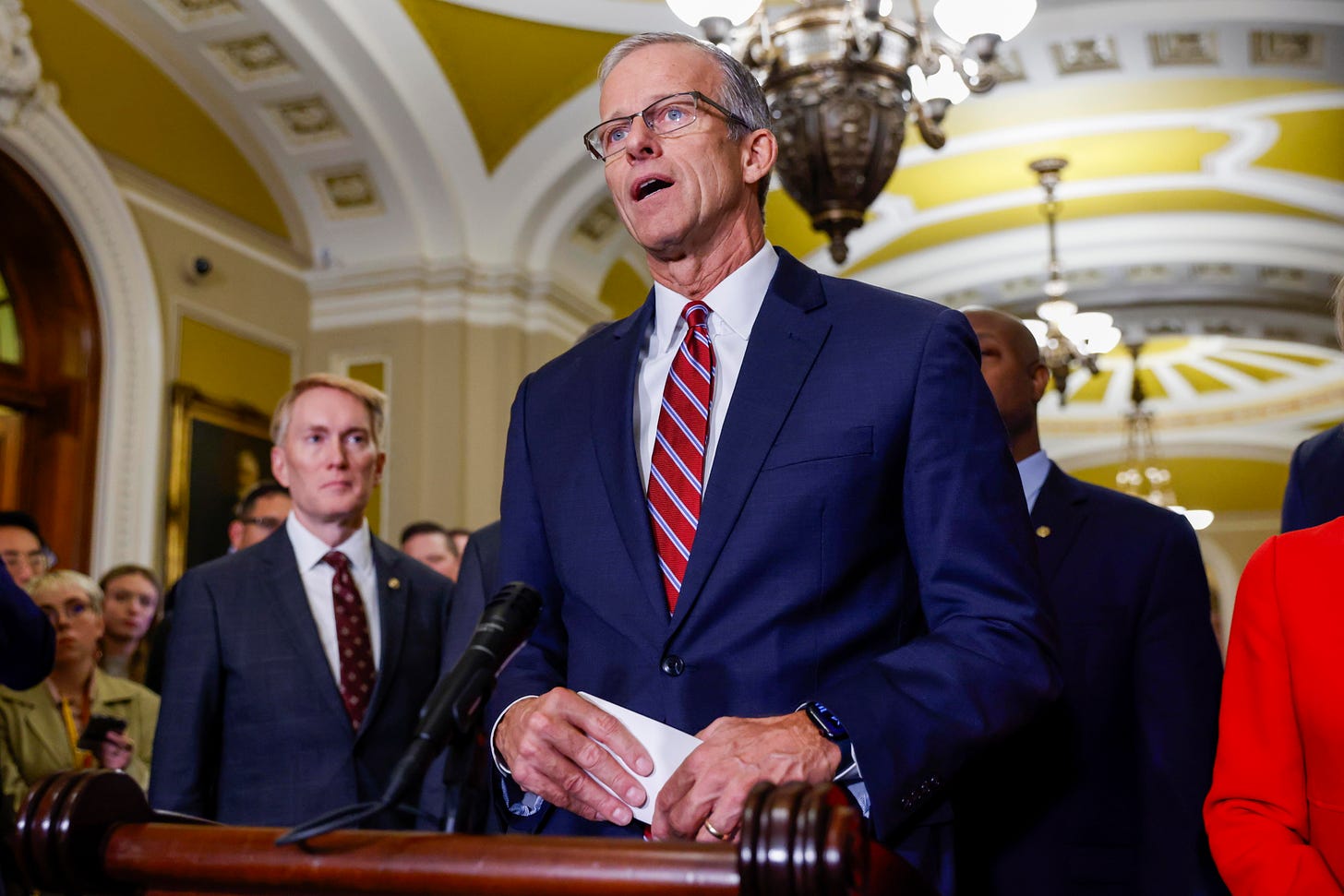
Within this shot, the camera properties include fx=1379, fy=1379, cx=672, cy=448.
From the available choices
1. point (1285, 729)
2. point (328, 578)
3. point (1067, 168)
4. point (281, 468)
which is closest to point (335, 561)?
point (328, 578)

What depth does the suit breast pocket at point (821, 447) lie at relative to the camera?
152cm

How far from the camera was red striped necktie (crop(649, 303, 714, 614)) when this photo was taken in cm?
158

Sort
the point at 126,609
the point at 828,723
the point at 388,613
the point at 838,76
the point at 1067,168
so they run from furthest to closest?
the point at 1067,168, the point at 126,609, the point at 838,76, the point at 388,613, the point at 828,723

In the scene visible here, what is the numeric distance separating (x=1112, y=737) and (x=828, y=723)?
115 centimetres

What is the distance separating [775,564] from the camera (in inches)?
59.1

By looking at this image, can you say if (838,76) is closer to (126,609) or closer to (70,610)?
(70,610)

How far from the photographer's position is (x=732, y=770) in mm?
1271

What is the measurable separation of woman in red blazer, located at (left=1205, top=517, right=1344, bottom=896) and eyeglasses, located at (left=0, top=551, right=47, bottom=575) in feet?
12.0

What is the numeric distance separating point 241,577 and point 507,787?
58.2 inches

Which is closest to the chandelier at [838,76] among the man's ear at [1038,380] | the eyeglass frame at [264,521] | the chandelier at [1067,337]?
the man's ear at [1038,380]

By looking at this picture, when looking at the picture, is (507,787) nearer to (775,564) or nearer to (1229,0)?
(775,564)

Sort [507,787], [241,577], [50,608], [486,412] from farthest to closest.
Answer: [486,412], [50,608], [241,577], [507,787]

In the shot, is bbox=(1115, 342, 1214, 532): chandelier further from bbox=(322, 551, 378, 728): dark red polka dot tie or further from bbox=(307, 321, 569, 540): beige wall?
bbox=(322, 551, 378, 728): dark red polka dot tie

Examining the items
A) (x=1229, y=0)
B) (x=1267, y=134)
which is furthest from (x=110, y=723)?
(x=1267, y=134)
